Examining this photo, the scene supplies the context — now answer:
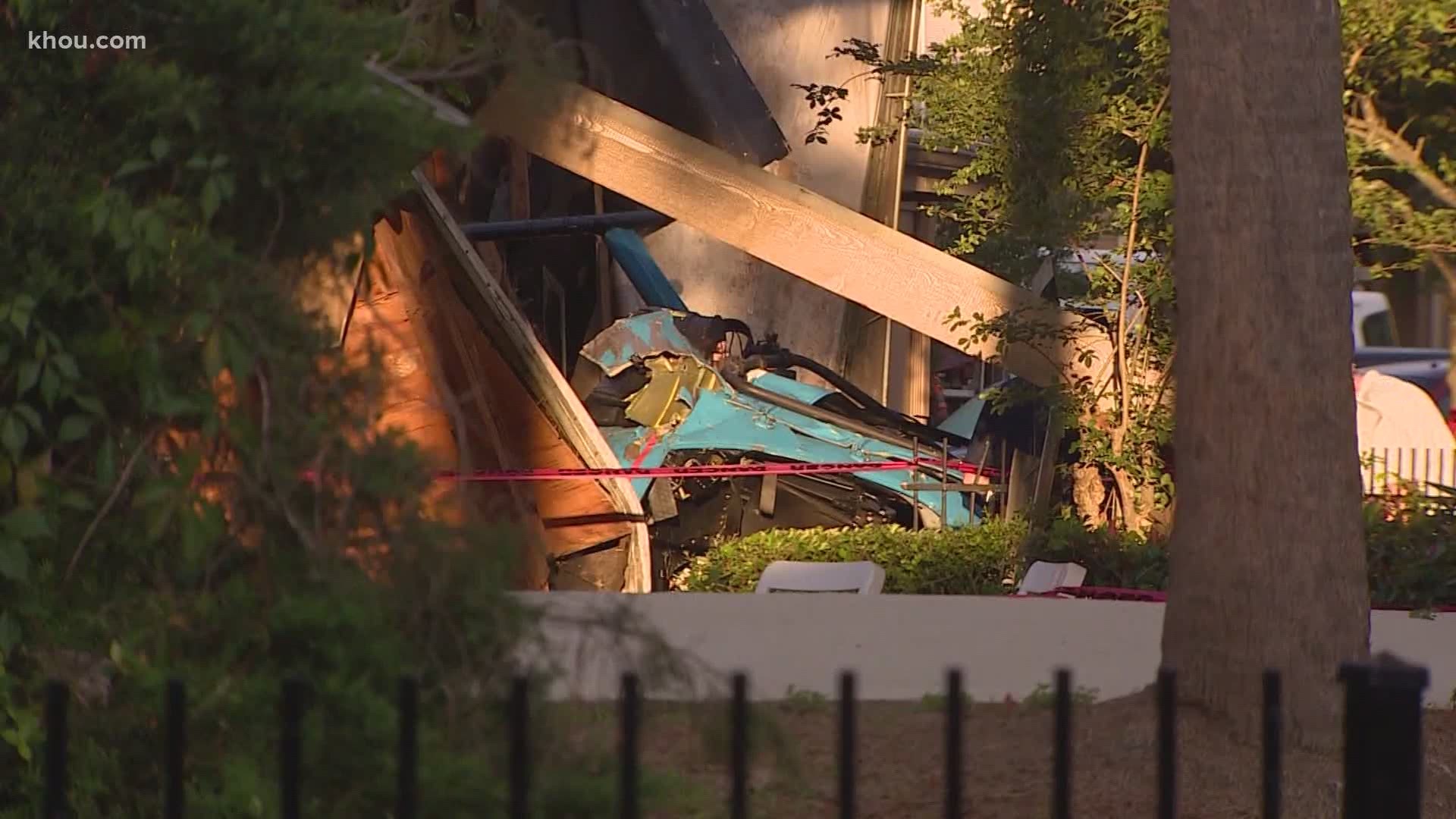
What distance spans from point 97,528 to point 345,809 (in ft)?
2.03

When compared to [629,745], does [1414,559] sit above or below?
above

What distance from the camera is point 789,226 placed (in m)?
11.9

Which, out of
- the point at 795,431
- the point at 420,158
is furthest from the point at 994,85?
the point at 420,158

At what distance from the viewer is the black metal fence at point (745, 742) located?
8.77ft

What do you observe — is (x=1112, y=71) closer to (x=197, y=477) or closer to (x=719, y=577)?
(x=719, y=577)

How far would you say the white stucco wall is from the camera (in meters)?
20.7

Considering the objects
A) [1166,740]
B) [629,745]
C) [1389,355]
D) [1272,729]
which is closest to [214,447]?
[629,745]

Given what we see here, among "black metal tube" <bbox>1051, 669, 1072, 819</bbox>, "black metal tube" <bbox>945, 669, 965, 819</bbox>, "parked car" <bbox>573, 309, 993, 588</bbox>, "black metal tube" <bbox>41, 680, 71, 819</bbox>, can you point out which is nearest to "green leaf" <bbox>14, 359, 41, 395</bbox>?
"black metal tube" <bbox>41, 680, 71, 819</bbox>

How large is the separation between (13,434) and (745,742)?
118 cm

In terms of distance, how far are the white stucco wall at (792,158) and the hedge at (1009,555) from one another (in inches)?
290

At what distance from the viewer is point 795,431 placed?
14.3m

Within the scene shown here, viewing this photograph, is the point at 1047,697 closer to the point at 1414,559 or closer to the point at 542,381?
the point at 1414,559

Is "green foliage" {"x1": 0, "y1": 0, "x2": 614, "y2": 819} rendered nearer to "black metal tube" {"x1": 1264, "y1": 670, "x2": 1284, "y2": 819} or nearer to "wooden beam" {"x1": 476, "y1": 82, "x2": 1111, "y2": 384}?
"black metal tube" {"x1": 1264, "y1": 670, "x2": 1284, "y2": 819}

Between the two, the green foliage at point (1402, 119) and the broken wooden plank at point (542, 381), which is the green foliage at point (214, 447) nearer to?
the broken wooden plank at point (542, 381)
